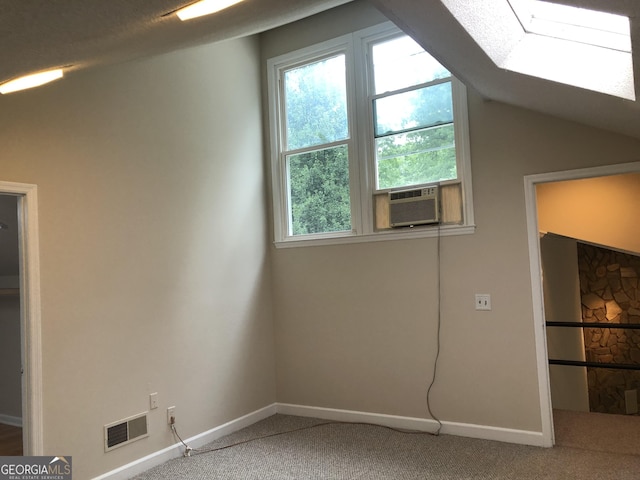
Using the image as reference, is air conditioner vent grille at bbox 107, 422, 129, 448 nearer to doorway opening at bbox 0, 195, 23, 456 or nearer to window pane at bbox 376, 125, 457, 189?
doorway opening at bbox 0, 195, 23, 456

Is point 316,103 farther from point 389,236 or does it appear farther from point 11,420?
point 11,420

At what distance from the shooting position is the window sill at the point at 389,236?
153 inches

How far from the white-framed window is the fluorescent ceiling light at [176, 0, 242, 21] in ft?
8.15

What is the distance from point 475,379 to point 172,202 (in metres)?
2.68

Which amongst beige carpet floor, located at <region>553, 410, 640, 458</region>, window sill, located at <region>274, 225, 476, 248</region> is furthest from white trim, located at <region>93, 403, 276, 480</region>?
beige carpet floor, located at <region>553, 410, 640, 458</region>

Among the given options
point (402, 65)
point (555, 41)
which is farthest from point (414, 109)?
point (555, 41)

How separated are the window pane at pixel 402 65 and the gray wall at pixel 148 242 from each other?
1219mm

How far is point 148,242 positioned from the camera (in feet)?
11.9

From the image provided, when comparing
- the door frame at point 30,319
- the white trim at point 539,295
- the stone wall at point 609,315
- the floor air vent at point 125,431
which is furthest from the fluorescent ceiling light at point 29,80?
the stone wall at point 609,315

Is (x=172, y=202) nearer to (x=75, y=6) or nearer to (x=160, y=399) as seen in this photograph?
(x=160, y=399)

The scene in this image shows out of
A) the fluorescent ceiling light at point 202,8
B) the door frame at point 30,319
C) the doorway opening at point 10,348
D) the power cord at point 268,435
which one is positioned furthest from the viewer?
the doorway opening at point 10,348

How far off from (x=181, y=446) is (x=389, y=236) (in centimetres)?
230

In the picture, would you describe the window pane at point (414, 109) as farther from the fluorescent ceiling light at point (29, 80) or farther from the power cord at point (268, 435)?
the fluorescent ceiling light at point (29, 80)

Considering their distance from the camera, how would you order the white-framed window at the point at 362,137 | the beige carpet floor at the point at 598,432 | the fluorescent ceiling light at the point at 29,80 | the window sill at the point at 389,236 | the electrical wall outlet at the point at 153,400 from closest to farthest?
the fluorescent ceiling light at the point at 29,80 < the beige carpet floor at the point at 598,432 < the electrical wall outlet at the point at 153,400 < the window sill at the point at 389,236 < the white-framed window at the point at 362,137
